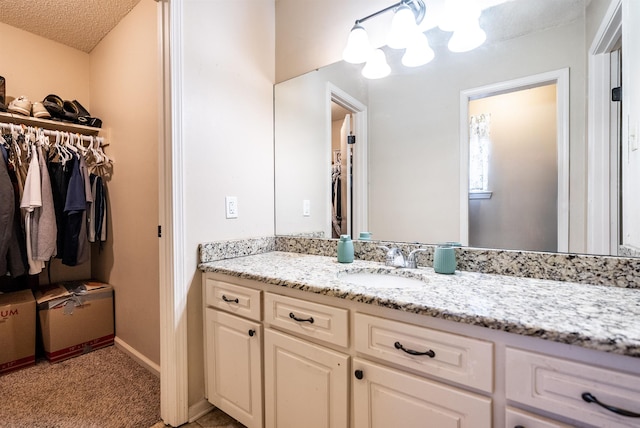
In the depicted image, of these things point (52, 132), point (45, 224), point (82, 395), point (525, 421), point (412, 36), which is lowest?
point (82, 395)

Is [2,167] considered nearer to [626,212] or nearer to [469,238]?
[469,238]

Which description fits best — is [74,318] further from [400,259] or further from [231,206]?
[400,259]

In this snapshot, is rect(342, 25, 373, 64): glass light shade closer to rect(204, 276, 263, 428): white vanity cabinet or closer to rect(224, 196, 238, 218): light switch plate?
rect(224, 196, 238, 218): light switch plate

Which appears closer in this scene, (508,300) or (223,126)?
(508,300)

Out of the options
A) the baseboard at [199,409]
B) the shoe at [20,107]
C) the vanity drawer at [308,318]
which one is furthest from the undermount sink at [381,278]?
the shoe at [20,107]

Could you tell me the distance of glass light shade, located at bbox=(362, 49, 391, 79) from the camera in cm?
158

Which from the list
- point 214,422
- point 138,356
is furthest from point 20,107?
point 214,422

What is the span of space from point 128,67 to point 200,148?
1.15 meters

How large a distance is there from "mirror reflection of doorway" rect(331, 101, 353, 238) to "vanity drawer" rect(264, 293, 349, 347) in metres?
0.68

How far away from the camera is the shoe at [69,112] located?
88.2 inches

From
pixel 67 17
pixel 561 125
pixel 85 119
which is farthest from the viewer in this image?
pixel 85 119

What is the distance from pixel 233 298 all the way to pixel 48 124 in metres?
2.11

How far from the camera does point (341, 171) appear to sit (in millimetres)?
1792

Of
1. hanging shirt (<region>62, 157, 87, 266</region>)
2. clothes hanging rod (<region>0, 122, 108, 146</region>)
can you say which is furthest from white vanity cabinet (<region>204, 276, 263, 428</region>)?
clothes hanging rod (<region>0, 122, 108, 146</region>)
